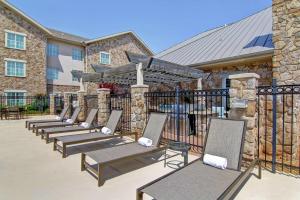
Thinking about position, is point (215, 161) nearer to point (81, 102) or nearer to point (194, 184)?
point (194, 184)

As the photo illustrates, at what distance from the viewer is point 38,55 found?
830 inches

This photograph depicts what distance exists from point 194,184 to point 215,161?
81 cm

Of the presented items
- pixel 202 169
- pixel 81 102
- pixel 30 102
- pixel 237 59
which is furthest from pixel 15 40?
pixel 202 169

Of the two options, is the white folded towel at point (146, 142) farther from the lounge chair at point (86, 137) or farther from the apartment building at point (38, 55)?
the apartment building at point (38, 55)

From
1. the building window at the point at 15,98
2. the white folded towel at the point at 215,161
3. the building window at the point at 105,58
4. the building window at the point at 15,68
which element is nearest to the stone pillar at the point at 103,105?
the white folded towel at the point at 215,161

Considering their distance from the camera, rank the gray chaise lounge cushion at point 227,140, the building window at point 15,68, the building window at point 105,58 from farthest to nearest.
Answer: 1. the building window at point 105,58
2. the building window at point 15,68
3. the gray chaise lounge cushion at point 227,140

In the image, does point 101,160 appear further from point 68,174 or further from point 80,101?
point 80,101

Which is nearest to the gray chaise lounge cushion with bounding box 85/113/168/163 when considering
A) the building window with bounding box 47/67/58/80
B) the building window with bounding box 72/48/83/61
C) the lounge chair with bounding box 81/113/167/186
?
the lounge chair with bounding box 81/113/167/186

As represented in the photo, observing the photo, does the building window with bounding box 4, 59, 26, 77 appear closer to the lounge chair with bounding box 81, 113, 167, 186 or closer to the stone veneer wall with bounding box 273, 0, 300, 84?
the lounge chair with bounding box 81, 113, 167, 186

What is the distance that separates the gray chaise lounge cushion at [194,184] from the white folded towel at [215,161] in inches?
3.1

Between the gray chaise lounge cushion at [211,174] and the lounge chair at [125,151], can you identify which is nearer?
the gray chaise lounge cushion at [211,174]

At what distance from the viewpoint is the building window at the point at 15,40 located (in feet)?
63.1

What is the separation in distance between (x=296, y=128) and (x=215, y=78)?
18.5 feet

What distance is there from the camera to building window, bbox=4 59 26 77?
63.0 feet
